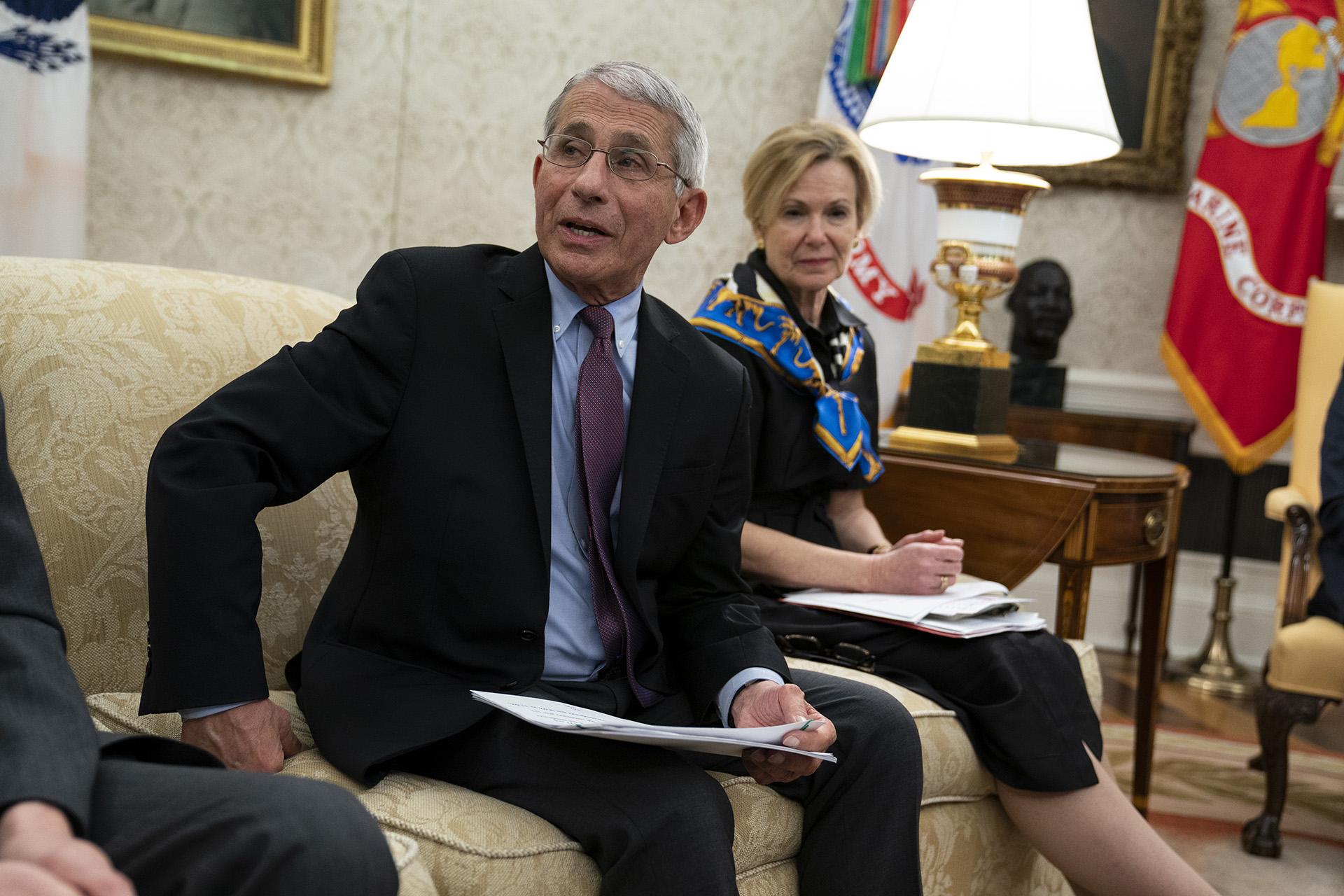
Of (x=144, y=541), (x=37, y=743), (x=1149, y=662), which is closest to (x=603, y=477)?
(x=144, y=541)

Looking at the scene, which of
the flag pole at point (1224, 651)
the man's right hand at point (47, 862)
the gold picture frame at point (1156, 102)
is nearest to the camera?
the man's right hand at point (47, 862)

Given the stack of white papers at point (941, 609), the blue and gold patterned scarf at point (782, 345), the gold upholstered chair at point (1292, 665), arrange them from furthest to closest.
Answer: the gold upholstered chair at point (1292, 665), the blue and gold patterned scarf at point (782, 345), the stack of white papers at point (941, 609)

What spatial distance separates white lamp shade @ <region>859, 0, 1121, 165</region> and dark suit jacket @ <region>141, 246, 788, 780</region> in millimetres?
1173

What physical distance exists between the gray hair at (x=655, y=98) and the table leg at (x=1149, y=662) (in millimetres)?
1766

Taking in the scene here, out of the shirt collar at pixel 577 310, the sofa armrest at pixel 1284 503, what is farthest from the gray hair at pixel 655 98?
the sofa armrest at pixel 1284 503

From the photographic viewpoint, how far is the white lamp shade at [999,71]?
8.29ft

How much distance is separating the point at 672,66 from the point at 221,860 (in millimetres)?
3673

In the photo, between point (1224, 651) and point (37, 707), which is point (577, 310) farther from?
point (1224, 651)

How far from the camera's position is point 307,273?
13.0 feet

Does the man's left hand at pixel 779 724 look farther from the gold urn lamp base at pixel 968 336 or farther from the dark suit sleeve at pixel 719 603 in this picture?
the gold urn lamp base at pixel 968 336

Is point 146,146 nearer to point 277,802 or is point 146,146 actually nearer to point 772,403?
point 772,403

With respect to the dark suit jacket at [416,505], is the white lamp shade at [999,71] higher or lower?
higher

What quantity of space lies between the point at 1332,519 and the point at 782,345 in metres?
1.43

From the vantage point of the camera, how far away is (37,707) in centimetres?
104
